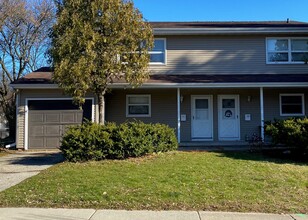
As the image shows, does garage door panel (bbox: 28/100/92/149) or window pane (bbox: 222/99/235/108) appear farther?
window pane (bbox: 222/99/235/108)

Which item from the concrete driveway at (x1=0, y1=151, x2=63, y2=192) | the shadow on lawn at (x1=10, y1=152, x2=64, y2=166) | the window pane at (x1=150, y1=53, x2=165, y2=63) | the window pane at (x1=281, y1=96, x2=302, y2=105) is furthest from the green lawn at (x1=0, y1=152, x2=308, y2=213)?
the window pane at (x1=150, y1=53, x2=165, y2=63)

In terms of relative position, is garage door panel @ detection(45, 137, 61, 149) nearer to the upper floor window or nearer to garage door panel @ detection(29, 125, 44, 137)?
garage door panel @ detection(29, 125, 44, 137)

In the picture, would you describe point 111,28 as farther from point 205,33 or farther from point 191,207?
point 191,207

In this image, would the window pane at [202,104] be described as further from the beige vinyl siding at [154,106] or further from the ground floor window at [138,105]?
the ground floor window at [138,105]

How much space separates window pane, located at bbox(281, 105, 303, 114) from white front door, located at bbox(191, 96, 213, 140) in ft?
11.7

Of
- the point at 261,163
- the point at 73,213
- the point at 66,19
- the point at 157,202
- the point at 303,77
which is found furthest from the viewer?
the point at 303,77

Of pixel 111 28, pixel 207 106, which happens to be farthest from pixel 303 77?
pixel 111 28

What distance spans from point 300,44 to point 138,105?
8.77 meters

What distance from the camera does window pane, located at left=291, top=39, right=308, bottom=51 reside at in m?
17.0

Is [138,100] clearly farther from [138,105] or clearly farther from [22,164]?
[22,164]

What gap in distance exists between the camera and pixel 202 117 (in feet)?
54.5

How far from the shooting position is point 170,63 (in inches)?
665

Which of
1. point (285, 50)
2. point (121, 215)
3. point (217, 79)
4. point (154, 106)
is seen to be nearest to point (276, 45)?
point (285, 50)

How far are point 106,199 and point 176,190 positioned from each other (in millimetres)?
1524
